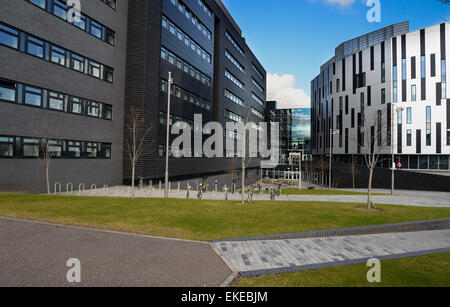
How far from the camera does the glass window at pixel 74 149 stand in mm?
23641

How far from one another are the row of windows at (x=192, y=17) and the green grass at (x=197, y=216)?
28978 mm

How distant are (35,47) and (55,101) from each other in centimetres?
416

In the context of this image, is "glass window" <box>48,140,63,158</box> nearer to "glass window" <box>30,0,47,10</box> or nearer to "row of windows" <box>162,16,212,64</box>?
"glass window" <box>30,0,47,10</box>

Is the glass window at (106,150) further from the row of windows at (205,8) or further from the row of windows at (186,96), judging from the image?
the row of windows at (205,8)

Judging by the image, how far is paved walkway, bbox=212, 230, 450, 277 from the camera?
7.01 metres

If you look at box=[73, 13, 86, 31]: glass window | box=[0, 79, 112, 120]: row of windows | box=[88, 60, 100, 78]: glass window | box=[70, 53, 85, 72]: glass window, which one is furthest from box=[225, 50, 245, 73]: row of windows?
box=[70, 53, 85, 72]: glass window

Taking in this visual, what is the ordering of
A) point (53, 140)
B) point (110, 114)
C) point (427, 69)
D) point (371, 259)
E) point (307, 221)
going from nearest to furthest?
point (371, 259)
point (307, 221)
point (53, 140)
point (110, 114)
point (427, 69)

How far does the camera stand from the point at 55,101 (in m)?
22.4

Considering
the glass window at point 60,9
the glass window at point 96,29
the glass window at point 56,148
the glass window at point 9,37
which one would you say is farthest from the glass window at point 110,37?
the glass window at point 56,148

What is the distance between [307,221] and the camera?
11.9 meters

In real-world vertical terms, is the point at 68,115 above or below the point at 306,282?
above

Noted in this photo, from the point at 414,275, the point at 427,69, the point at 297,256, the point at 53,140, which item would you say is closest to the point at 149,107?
the point at 53,140
